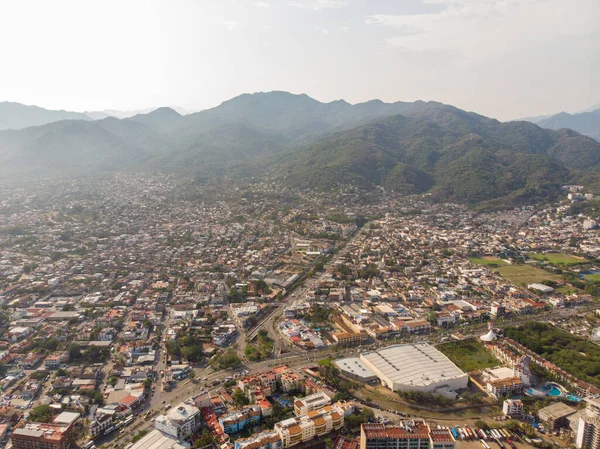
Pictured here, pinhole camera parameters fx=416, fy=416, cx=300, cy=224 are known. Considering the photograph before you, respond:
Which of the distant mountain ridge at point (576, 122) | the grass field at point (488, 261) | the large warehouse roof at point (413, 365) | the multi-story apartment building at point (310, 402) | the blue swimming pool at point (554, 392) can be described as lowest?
the blue swimming pool at point (554, 392)

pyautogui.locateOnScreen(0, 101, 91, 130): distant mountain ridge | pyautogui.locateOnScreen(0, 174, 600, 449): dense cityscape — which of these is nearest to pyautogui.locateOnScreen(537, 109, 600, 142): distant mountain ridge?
pyautogui.locateOnScreen(0, 174, 600, 449): dense cityscape

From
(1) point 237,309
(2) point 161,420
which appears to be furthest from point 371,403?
(1) point 237,309

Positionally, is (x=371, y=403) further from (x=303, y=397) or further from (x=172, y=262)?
(x=172, y=262)

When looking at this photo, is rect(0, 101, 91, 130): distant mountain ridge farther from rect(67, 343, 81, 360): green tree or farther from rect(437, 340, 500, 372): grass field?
rect(437, 340, 500, 372): grass field

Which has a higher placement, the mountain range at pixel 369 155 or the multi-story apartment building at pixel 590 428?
the mountain range at pixel 369 155

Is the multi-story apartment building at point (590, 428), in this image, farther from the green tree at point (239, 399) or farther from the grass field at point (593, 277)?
the grass field at point (593, 277)

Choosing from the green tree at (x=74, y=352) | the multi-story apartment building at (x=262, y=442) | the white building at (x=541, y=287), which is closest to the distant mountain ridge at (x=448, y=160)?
the white building at (x=541, y=287)

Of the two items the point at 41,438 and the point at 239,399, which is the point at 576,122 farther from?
the point at 41,438
